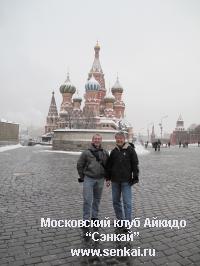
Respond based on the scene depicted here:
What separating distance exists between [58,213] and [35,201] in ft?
4.44

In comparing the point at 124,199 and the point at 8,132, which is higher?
the point at 8,132

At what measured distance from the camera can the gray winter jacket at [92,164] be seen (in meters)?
5.62

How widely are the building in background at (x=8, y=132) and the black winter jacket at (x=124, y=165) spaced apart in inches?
1430

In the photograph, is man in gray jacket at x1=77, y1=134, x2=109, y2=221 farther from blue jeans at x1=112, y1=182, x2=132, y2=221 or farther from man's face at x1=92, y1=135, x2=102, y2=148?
blue jeans at x1=112, y1=182, x2=132, y2=221

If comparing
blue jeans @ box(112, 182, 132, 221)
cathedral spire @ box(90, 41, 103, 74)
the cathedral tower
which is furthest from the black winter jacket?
the cathedral tower

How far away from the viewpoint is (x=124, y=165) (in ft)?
18.1

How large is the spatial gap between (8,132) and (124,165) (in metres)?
42.2

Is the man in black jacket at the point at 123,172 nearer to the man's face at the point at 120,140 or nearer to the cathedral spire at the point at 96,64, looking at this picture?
the man's face at the point at 120,140

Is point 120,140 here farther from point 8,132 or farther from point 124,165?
point 8,132

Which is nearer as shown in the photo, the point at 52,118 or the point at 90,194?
the point at 90,194

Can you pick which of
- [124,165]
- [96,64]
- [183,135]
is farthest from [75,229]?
[183,135]

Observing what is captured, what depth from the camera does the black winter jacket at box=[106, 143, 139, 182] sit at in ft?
18.1

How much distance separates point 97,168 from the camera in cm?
562

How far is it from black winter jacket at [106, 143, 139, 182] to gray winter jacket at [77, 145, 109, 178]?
0.65 feet
